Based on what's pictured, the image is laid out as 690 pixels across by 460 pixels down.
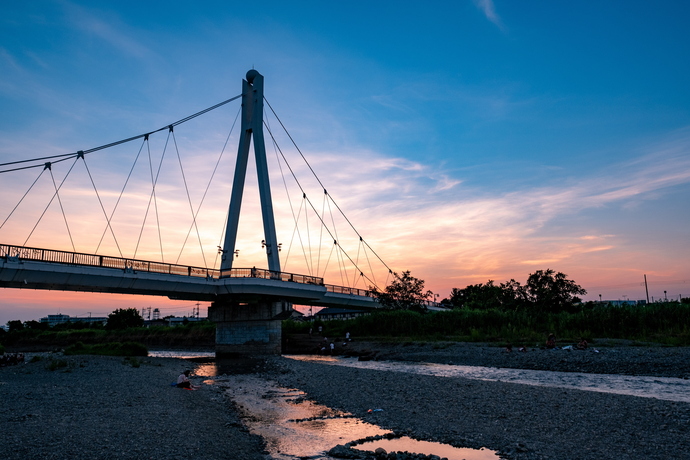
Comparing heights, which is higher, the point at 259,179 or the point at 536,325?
the point at 259,179

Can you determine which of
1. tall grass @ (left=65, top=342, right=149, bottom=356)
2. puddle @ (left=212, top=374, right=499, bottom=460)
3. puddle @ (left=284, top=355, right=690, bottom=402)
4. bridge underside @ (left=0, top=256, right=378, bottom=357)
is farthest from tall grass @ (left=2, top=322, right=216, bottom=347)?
puddle @ (left=212, top=374, right=499, bottom=460)

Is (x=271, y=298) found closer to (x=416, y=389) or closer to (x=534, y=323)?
(x=534, y=323)

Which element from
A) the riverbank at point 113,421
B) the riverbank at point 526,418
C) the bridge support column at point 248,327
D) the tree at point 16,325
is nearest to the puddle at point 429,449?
the riverbank at point 526,418

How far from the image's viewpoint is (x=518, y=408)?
51.7ft

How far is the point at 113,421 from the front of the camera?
13.7 metres

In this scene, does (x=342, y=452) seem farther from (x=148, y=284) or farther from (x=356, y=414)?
(x=148, y=284)

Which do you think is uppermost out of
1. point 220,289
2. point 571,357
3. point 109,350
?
point 220,289

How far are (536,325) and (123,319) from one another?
10315 centimetres

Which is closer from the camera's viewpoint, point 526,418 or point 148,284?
point 526,418

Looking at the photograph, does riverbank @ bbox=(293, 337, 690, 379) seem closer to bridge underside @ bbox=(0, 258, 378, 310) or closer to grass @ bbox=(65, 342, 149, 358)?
bridge underside @ bbox=(0, 258, 378, 310)

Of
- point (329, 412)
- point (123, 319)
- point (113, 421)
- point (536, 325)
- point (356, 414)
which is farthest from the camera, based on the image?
point (123, 319)

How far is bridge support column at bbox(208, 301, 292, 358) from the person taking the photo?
54.0m

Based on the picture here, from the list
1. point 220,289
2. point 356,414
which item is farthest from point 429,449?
point 220,289

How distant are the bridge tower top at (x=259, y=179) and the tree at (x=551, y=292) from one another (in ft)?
118
